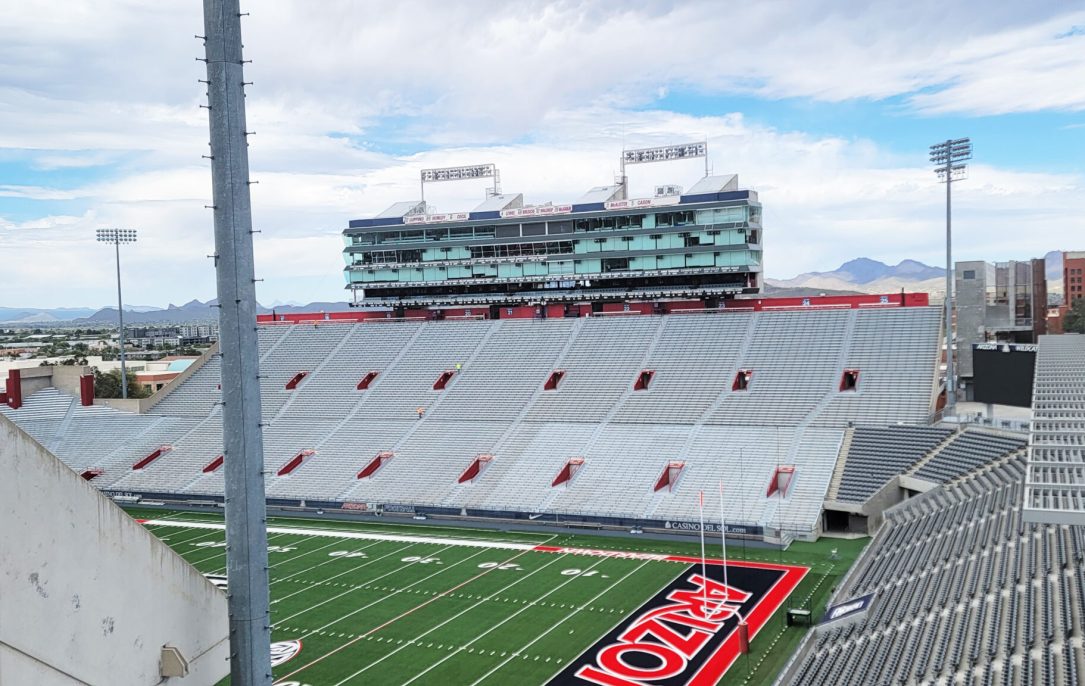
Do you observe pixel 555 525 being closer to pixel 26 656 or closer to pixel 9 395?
pixel 26 656

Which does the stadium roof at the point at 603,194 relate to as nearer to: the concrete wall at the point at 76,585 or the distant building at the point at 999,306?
the distant building at the point at 999,306

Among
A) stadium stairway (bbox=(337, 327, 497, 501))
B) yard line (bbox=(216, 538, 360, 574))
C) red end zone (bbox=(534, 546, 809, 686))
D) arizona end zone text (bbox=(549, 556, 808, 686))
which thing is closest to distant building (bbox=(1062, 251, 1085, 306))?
stadium stairway (bbox=(337, 327, 497, 501))

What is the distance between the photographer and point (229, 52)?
9.72 meters

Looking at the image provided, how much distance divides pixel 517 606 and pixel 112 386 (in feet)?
187

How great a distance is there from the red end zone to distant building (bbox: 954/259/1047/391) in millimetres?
17783

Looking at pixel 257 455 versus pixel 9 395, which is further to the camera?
pixel 9 395

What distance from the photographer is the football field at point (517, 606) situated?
18844 mm

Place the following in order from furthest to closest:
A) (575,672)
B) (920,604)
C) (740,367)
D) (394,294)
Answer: (394,294), (740,367), (575,672), (920,604)

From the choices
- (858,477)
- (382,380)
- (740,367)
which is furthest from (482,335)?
(858,477)

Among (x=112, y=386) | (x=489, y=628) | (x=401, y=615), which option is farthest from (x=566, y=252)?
(x=112, y=386)

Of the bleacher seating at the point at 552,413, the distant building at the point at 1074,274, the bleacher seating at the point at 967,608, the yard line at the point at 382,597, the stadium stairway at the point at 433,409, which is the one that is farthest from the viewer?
the distant building at the point at 1074,274

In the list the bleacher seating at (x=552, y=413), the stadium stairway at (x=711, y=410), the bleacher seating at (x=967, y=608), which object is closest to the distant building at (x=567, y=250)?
the bleacher seating at (x=552, y=413)

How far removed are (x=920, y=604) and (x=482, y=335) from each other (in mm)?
31893

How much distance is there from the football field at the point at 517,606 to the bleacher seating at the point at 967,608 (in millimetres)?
2108
